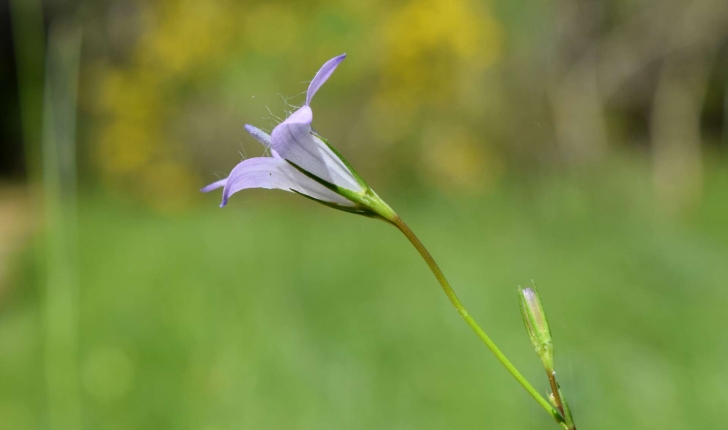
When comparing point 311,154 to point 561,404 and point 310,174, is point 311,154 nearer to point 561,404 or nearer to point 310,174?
point 310,174

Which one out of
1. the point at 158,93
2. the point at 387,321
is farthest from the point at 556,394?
the point at 158,93

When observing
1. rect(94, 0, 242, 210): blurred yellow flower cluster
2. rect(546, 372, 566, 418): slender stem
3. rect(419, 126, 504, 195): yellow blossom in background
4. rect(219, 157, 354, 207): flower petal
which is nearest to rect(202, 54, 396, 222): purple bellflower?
rect(219, 157, 354, 207): flower petal

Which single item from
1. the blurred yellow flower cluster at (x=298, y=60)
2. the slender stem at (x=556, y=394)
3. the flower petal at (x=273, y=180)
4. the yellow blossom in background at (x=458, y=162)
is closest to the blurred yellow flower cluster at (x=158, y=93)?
the blurred yellow flower cluster at (x=298, y=60)

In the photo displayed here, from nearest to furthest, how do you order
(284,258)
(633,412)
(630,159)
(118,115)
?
(633,412) < (284,258) < (630,159) < (118,115)

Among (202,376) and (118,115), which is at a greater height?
(118,115)

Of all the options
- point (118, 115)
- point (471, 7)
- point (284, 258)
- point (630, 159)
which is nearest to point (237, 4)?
point (118, 115)

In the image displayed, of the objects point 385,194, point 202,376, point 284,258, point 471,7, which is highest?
point 471,7

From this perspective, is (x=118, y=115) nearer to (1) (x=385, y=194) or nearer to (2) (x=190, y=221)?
(2) (x=190, y=221)
